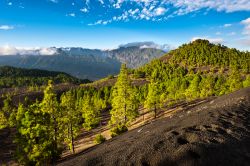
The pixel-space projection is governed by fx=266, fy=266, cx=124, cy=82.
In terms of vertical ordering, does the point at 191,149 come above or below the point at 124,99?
above

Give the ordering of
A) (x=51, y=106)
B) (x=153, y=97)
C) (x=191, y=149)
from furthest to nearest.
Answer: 1. (x=153, y=97)
2. (x=51, y=106)
3. (x=191, y=149)

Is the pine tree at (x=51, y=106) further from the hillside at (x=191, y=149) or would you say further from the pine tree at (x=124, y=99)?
the pine tree at (x=124, y=99)

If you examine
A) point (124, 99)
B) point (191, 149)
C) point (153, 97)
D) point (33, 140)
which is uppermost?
point (191, 149)

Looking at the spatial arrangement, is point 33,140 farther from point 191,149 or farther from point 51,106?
point 191,149

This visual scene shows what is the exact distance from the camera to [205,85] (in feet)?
355

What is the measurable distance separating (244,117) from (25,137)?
106ft

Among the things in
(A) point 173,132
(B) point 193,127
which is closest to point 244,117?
(B) point 193,127

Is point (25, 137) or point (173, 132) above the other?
point (173, 132)

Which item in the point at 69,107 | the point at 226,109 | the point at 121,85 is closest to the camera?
the point at 226,109

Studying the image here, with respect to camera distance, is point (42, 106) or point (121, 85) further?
point (121, 85)

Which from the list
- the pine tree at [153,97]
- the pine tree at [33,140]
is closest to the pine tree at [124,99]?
the pine tree at [153,97]

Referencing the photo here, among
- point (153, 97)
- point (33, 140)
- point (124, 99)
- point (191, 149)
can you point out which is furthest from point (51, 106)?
point (153, 97)

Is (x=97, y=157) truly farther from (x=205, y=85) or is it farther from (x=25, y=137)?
(x=205, y=85)

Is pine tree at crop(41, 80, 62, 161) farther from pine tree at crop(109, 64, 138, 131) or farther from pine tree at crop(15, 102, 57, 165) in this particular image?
pine tree at crop(109, 64, 138, 131)
